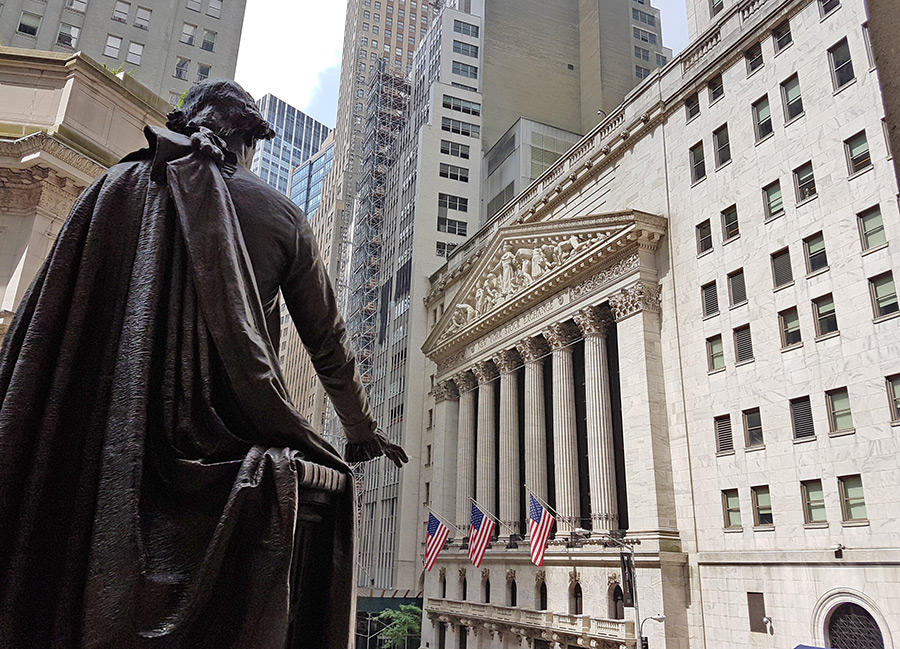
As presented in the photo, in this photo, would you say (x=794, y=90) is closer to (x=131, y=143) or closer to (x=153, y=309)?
(x=131, y=143)

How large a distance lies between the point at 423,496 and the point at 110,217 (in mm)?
53606

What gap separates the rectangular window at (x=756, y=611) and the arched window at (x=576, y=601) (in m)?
9.11

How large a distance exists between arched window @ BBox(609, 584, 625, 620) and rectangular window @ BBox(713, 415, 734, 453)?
7.96 metres

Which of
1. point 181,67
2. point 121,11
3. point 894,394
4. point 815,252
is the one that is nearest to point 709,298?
point 815,252

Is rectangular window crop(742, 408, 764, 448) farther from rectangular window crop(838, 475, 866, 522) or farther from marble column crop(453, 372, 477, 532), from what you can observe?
marble column crop(453, 372, 477, 532)

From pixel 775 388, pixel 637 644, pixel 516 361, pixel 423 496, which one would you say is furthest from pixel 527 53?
pixel 637 644

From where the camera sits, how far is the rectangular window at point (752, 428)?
84.9 feet

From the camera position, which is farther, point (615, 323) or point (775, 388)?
point (615, 323)

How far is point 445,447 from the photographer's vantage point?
50.8 m

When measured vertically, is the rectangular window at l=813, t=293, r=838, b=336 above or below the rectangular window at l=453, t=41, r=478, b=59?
below

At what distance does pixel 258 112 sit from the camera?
12.0 ft

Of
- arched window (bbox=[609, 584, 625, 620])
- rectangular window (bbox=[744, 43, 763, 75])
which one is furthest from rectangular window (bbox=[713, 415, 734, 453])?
rectangular window (bbox=[744, 43, 763, 75])

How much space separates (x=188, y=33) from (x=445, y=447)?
3200 centimetres

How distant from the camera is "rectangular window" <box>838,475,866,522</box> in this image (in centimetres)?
2172
